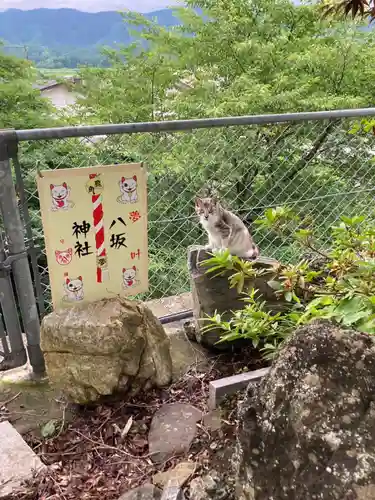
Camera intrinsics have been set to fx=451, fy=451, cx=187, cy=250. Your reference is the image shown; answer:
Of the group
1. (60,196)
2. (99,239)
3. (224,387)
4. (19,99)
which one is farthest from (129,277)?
(19,99)

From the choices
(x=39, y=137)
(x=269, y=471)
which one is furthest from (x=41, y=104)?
(x=269, y=471)

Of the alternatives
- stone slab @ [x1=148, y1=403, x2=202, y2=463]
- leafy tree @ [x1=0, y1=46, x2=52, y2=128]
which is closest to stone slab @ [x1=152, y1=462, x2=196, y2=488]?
stone slab @ [x1=148, y1=403, x2=202, y2=463]

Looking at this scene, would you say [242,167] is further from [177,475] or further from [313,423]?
[313,423]

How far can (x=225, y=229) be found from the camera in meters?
3.15

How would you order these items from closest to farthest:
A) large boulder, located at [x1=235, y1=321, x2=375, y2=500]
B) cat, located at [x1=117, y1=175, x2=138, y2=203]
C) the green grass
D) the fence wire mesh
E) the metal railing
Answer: large boulder, located at [x1=235, y1=321, x2=375, y2=500] < cat, located at [x1=117, y1=175, x2=138, y2=203] < the metal railing < the fence wire mesh < the green grass

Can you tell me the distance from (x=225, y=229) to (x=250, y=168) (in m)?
0.95

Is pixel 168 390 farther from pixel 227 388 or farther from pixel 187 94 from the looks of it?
pixel 187 94

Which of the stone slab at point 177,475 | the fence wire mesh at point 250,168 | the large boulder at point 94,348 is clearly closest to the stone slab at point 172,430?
the stone slab at point 177,475

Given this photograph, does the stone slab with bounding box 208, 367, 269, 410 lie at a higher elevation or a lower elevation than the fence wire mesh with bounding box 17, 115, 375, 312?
lower

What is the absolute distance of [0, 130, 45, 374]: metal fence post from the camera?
224 centimetres

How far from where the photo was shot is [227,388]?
2355 millimetres

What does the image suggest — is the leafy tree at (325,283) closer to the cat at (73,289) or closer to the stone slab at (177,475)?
the stone slab at (177,475)

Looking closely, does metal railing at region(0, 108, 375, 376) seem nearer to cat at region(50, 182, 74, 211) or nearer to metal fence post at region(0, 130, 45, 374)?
metal fence post at region(0, 130, 45, 374)

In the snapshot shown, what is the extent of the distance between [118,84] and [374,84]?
171 inches
